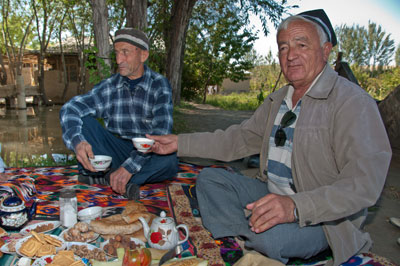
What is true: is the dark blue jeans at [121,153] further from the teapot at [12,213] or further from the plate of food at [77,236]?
the plate of food at [77,236]

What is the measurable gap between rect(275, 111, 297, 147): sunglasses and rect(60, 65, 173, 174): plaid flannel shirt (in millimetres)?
1378

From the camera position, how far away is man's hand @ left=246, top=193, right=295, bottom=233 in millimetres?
1661

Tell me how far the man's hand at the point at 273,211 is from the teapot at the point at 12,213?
163 centimetres

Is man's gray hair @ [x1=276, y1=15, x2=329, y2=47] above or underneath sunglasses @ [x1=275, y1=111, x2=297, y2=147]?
above

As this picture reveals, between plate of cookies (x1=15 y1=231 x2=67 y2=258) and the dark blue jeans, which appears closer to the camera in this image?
plate of cookies (x1=15 y1=231 x2=67 y2=258)

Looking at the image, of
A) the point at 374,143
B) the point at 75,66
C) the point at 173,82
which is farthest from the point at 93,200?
the point at 75,66

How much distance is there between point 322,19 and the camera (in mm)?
2037

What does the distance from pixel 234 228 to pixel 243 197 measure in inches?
9.7

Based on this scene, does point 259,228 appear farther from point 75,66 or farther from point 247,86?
point 247,86

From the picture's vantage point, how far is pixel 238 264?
180 cm

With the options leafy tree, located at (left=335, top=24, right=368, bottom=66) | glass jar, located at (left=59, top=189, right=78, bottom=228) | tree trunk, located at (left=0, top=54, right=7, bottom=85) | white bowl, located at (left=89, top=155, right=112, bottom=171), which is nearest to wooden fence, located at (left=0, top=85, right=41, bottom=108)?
tree trunk, located at (left=0, top=54, right=7, bottom=85)

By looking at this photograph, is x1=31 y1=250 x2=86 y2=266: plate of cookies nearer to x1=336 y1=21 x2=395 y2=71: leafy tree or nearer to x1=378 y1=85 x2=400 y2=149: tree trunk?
x1=378 y1=85 x2=400 y2=149: tree trunk

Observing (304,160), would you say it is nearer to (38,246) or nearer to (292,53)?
(292,53)

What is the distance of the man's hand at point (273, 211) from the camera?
1.66 meters
